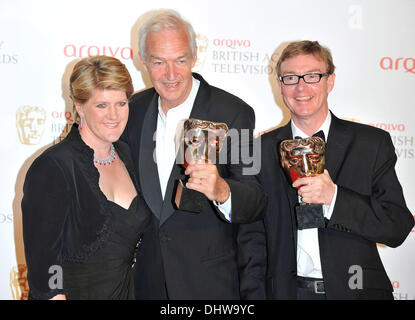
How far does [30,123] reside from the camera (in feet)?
11.8

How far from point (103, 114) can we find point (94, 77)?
0.61 feet

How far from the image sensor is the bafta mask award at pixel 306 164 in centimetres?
206

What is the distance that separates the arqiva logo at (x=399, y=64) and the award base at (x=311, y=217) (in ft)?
7.24

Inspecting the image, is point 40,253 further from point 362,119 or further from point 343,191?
point 362,119

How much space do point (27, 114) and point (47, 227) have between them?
1810 mm

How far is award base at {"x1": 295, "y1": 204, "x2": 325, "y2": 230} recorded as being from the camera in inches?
82.3

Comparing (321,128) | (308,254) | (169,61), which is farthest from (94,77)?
(308,254)

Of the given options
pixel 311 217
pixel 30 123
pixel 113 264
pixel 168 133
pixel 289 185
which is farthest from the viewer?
pixel 30 123

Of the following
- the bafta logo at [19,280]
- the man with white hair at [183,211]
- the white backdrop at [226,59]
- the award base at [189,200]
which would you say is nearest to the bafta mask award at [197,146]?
the award base at [189,200]

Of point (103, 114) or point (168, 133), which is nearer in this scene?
point (103, 114)

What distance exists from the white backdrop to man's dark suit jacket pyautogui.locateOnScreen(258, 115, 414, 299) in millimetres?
1540

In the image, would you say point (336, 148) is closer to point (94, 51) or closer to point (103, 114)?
point (103, 114)

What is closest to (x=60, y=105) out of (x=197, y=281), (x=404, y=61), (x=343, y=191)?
(x=197, y=281)
